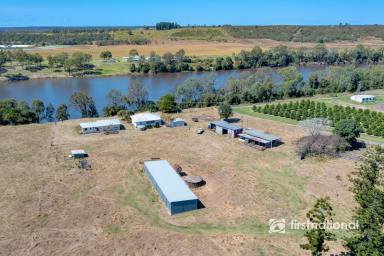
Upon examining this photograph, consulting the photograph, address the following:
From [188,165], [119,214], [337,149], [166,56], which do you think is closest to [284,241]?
[119,214]

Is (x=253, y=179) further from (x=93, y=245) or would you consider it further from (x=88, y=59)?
(x=88, y=59)

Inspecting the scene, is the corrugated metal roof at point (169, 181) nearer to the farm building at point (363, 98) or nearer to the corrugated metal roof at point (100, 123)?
the corrugated metal roof at point (100, 123)

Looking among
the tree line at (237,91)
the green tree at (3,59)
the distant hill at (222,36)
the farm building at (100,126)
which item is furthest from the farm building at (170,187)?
the distant hill at (222,36)

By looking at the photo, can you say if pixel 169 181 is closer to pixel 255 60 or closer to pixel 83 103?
pixel 83 103

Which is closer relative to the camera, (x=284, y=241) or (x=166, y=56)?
(x=284, y=241)

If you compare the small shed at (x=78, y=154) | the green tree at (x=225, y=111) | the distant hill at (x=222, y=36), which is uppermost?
the distant hill at (x=222, y=36)
